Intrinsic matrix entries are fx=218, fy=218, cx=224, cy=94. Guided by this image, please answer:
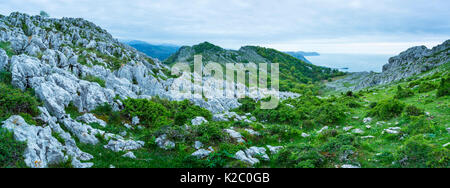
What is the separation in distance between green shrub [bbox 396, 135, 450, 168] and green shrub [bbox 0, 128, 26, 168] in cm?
1673

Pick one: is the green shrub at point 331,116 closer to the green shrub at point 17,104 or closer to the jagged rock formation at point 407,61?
the green shrub at point 17,104

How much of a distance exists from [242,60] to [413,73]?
114 meters

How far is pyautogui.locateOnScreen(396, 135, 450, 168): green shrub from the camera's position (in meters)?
9.17

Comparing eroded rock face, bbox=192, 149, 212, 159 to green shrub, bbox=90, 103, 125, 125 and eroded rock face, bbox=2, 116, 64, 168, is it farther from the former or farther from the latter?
green shrub, bbox=90, 103, 125, 125

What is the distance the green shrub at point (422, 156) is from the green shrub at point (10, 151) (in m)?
16.7

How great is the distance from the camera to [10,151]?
9141 mm

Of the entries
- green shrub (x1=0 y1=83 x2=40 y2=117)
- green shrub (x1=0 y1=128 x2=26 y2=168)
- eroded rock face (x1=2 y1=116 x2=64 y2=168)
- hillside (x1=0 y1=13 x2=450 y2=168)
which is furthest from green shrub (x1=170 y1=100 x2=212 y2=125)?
green shrub (x1=0 y1=128 x2=26 y2=168)

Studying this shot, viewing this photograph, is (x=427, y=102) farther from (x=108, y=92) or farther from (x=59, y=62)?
(x=59, y=62)

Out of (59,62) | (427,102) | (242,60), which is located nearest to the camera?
(427,102)

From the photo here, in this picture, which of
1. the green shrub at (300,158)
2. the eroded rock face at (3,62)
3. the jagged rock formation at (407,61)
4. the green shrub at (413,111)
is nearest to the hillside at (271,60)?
the jagged rock formation at (407,61)

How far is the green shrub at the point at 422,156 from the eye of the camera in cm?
917
